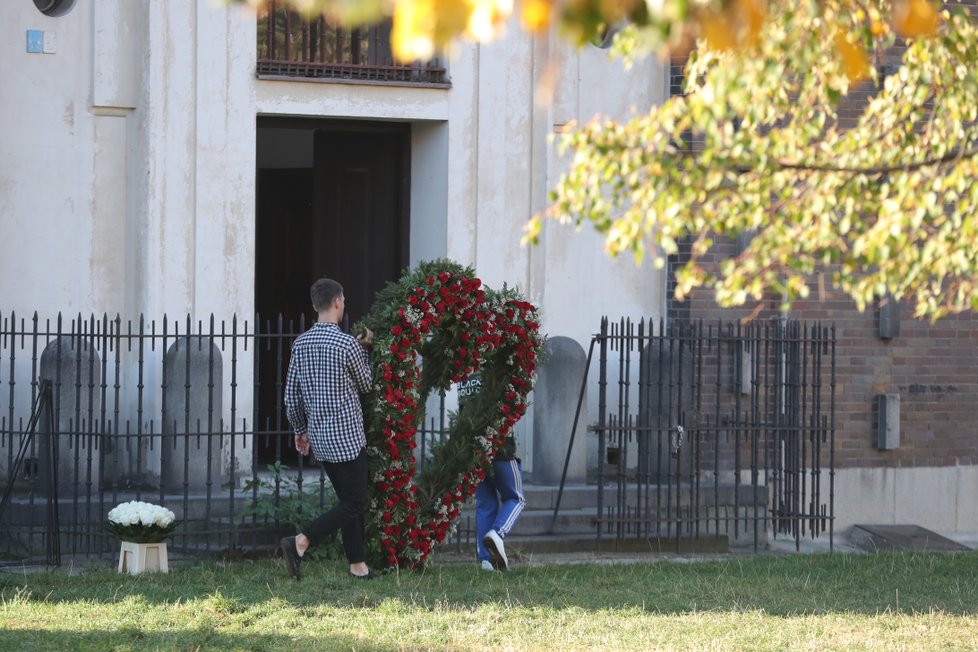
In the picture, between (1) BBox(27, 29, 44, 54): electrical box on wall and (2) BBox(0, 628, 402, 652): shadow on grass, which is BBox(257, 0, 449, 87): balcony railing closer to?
(1) BBox(27, 29, 44, 54): electrical box on wall

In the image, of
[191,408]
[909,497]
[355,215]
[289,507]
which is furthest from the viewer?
[355,215]

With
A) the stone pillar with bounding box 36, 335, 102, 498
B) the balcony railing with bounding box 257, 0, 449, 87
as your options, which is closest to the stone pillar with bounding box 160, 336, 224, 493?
the stone pillar with bounding box 36, 335, 102, 498

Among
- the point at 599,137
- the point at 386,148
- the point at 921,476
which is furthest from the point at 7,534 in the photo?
the point at 921,476

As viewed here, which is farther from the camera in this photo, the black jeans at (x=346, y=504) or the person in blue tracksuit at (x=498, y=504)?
the person in blue tracksuit at (x=498, y=504)

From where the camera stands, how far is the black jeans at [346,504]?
931 cm

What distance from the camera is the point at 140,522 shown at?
32.1ft

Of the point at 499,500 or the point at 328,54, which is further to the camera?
the point at 328,54

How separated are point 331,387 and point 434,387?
1272 mm

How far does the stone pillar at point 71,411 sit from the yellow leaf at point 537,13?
8.35 metres

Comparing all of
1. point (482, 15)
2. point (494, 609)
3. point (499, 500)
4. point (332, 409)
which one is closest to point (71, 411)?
point (332, 409)

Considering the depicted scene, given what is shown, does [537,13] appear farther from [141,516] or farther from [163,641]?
[141,516]

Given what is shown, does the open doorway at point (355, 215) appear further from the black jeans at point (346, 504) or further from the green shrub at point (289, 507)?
the black jeans at point (346, 504)

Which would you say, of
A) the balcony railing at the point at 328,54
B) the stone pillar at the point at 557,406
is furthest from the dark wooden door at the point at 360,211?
the stone pillar at the point at 557,406

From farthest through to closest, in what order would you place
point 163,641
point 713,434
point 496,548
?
point 713,434
point 496,548
point 163,641
